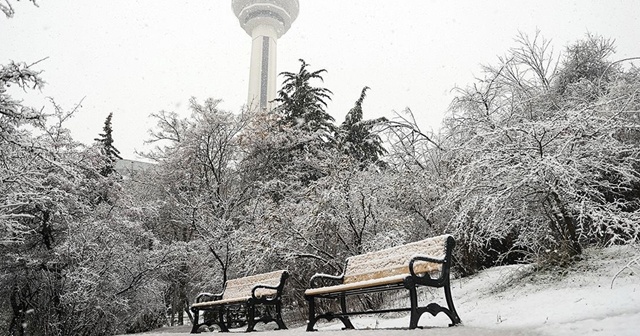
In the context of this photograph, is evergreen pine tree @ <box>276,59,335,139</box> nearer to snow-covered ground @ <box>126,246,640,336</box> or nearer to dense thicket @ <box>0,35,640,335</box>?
dense thicket @ <box>0,35,640,335</box>

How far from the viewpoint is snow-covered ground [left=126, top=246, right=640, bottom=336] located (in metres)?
3.57

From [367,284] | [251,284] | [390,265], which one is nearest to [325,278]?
[251,284]

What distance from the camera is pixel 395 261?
5355mm

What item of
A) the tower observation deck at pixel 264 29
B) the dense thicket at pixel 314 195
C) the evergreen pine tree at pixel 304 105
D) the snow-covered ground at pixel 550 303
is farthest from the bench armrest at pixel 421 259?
the tower observation deck at pixel 264 29

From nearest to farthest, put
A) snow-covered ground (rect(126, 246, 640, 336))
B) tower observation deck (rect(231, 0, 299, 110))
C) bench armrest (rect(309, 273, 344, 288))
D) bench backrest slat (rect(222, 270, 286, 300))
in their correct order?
1. snow-covered ground (rect(126, 246, 640, 336))
2. bench armrest (rect(309, 273, 344, 288))
3. bench backrest slat (rect(222, 270, 286, 300))
4. tower observation deck (rect(231, 0, 299, 110))

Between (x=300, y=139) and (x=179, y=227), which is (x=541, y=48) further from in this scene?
(x=179, y=227)

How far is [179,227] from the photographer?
49.6ft

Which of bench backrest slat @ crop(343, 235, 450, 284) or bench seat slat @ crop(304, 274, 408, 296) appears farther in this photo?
bench backrest slat @ crop(343, 235, 450, 284)

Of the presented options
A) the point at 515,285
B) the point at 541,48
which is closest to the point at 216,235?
the point at 515,285

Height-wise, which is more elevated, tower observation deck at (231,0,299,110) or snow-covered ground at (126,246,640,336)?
tower observation deck at (231,0,299,110)

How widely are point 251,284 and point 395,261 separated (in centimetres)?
307

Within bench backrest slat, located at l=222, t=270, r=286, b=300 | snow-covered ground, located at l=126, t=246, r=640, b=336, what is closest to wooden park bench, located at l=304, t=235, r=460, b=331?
snow-covered ground, located at l=126, t=246, r=640, b=336

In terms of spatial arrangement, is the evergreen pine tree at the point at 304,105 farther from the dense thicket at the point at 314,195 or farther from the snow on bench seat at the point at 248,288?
the snow on bench seat at the point at 248,288

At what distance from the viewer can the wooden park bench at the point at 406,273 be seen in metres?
4.39
